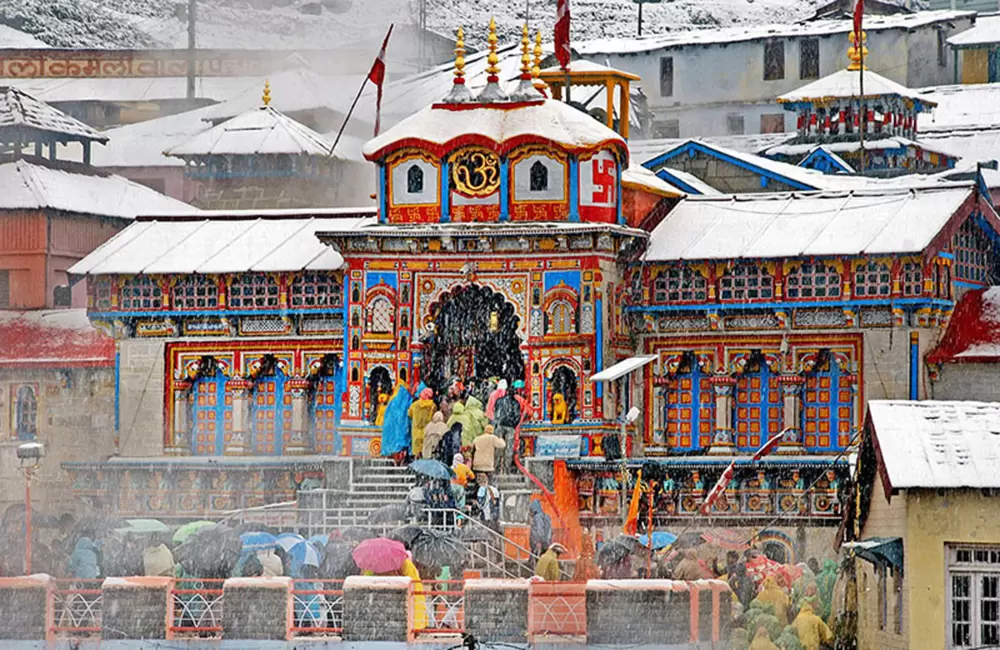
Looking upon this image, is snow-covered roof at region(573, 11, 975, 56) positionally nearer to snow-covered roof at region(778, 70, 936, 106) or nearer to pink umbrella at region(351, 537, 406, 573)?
snow-covered roof at region(778, 70, 936, 106)

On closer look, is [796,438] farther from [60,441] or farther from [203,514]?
[60,441]

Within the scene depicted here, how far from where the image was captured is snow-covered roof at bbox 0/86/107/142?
6209 cm

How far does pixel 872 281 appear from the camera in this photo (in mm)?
44531

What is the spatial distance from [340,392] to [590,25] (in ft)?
182

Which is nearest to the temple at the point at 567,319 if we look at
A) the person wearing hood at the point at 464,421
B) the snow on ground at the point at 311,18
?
the person wearing hood at the point at 464,421

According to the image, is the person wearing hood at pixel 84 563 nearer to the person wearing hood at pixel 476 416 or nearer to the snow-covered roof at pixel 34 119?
the person wearing hood at pixel 476 416

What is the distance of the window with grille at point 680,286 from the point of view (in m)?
46.0

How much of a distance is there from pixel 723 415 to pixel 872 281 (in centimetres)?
356

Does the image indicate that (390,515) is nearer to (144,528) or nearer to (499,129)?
(144,528)

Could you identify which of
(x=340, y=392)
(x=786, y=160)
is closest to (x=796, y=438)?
(x=340, y=392)

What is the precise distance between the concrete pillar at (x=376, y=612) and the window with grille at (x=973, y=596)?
271 inches

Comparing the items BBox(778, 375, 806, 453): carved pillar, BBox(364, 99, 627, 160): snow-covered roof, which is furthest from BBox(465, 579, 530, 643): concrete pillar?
BBox(364, 99, 627, 160): snow-covered roof

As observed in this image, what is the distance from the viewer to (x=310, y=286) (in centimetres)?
4812

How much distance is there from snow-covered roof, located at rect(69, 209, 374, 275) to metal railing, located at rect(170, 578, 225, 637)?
541 inches
